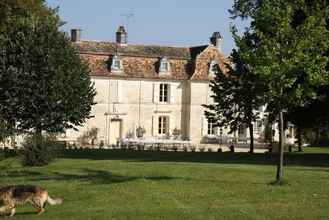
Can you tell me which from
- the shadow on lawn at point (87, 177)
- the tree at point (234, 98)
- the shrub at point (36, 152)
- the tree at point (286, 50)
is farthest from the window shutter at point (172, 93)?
the tree at point (286, 50)

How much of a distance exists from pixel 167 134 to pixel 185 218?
46.2 m

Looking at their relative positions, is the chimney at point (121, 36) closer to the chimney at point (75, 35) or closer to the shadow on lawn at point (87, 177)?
the chimney at point (75, 35)

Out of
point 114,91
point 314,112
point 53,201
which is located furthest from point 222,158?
point 114,91

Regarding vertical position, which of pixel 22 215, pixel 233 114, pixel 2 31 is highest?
pixel 2 31

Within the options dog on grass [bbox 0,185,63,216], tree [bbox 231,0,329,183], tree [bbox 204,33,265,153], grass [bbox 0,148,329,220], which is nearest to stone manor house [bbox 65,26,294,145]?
tree [bbox 204,33,265,153]

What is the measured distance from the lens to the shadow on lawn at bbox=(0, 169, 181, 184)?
23391 mm

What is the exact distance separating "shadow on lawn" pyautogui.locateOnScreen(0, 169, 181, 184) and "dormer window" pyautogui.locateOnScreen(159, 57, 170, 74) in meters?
35.8

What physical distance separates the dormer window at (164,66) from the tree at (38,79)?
21.7 m

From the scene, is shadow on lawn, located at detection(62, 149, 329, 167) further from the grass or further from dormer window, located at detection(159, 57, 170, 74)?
dormer window, located at detection(159, 57, 170, 74)

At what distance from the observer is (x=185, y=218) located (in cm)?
1584

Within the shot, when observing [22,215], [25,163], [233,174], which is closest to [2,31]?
[25,163]

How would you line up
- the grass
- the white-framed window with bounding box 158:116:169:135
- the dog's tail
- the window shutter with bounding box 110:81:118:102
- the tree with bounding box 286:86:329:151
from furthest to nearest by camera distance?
A: the white-framed window with bounding box 158:116:169:135 → the window shutter with bounding box 110:81:118:102 → the tree with bounding box 286:86:329:151 → the dog's tail → the grass

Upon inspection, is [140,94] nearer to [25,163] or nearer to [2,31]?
[2,31]

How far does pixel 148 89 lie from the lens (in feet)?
203
